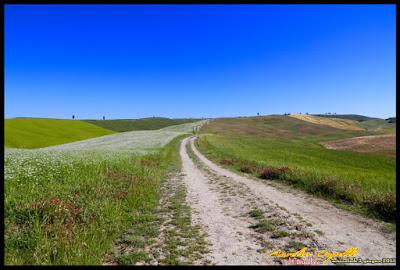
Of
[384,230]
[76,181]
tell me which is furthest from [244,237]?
[76,181]

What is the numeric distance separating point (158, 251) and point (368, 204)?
8.76 m

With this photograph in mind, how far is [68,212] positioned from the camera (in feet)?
31.0

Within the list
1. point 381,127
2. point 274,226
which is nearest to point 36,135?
point 274,226

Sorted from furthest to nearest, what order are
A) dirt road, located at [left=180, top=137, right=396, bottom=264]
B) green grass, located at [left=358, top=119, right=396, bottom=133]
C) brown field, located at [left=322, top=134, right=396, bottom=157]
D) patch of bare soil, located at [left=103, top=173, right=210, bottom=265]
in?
green grass, located at [left=358, top=119, right=396, bottom=133]
brown field, located at [left=322, top=134, right=396, bottom=157]
dirt road, located at [left=180, top=137, right=396, bottom=264]
patch of bare soil, located at [left=103, top=173, right=210, bottom=265]

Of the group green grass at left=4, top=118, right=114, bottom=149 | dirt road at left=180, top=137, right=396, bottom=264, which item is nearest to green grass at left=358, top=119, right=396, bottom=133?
green grass at left=4, top=118, right=114, bottom=149

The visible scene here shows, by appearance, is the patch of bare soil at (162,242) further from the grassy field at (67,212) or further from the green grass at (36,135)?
the green grass at (36,135)

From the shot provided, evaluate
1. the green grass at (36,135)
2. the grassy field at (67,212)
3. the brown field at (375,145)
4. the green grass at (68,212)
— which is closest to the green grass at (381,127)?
the brown field at (375,145)

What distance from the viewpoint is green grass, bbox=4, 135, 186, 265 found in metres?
7.26

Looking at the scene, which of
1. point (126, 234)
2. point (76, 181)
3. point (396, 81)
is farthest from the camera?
point (76, 181)

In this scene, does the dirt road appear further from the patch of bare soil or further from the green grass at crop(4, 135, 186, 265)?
the green grass at crop(4, 135, 186, 265)

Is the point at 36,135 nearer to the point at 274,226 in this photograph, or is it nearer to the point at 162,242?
the point at 162,242

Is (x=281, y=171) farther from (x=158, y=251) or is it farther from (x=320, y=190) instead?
(x=158, y=251)

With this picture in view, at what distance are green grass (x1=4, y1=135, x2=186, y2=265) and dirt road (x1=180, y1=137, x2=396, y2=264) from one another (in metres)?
2.45

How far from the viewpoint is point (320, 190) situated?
1455 cm
